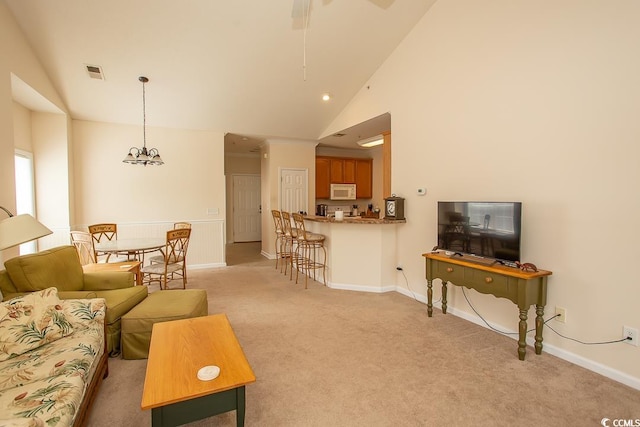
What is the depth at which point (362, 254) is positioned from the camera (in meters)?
4.38

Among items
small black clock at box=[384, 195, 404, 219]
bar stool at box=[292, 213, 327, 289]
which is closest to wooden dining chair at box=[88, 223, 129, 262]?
bar stool at box=[292, 213, 327, 289]

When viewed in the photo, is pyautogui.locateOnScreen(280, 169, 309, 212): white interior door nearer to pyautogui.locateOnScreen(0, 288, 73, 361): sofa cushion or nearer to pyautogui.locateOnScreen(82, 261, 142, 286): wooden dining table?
pyautogui.locateOnScreen(82, 261, 142, 286): wooden dining table

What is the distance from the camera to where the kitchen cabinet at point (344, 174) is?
7.30 meters

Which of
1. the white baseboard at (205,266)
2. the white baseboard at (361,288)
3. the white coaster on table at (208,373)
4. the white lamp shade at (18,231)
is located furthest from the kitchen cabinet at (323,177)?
the white coaster on table at (208,373)

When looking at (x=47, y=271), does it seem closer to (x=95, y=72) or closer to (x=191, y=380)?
(x=191, y=380)

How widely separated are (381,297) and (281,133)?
148 inches

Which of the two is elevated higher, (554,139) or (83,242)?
(554,139)

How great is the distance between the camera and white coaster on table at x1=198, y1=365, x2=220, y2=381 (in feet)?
5.05

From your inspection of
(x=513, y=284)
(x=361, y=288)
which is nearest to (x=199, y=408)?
(x=513, y=284)

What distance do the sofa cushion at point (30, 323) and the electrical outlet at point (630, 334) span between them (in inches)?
151

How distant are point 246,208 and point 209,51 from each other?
17.4 feet

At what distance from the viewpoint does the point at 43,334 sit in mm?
1897

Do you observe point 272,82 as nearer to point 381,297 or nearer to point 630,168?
point 381,297

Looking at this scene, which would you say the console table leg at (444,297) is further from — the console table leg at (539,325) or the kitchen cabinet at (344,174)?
the kitchen cabinet at (344,174)
